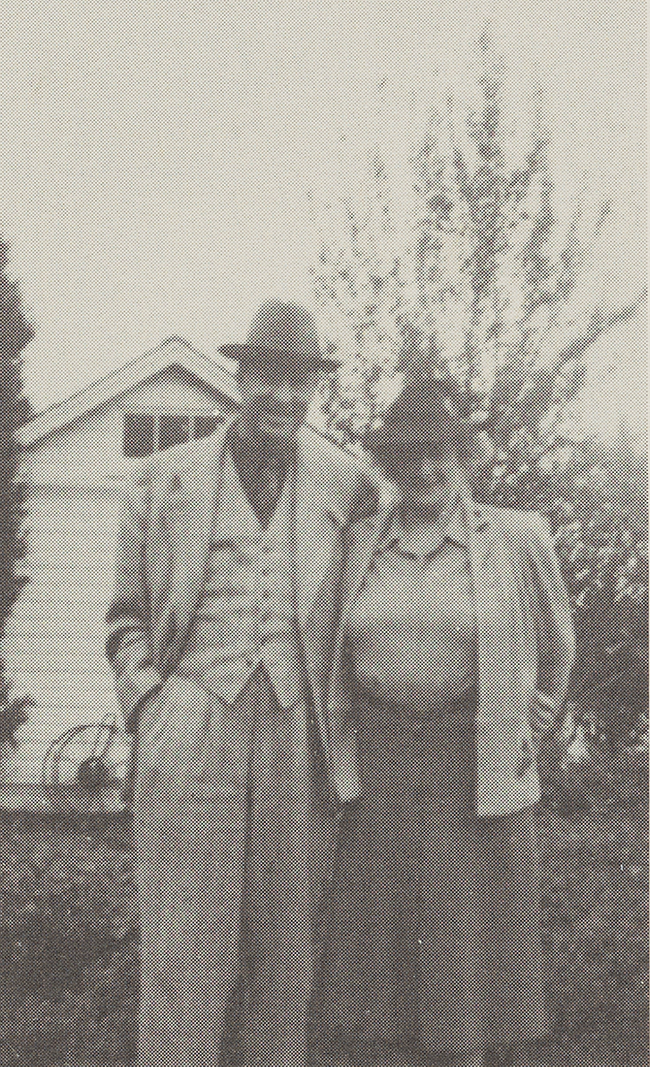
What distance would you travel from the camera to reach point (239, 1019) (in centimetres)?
303

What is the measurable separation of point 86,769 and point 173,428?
3336 mm

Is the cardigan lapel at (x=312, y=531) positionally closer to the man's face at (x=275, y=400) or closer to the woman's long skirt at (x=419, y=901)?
the man's face at (x=275, y=400)

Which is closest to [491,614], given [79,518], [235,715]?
[235,715]

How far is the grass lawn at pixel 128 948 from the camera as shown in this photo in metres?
4.30

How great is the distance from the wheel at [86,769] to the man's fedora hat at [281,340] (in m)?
6.34

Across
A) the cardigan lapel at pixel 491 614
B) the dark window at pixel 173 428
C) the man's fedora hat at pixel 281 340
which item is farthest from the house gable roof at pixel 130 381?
the cardigan lapel at pixel 491 614

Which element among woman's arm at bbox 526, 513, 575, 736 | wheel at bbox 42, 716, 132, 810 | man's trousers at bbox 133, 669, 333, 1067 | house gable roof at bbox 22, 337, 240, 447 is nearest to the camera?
man's trousers at bbox 133, 669, 333, 1067

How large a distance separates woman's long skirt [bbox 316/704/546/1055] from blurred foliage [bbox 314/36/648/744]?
3240 mm

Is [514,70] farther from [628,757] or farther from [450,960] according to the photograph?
[450,960]

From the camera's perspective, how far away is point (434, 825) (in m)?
3.22

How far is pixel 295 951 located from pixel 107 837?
520cm

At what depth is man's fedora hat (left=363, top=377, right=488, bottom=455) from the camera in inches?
131

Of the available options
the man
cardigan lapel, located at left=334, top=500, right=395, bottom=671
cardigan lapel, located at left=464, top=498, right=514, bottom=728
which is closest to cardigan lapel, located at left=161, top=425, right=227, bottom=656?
the man

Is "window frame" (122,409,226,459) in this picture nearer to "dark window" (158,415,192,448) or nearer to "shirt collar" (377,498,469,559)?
"dark window" (158,415,192,448)
